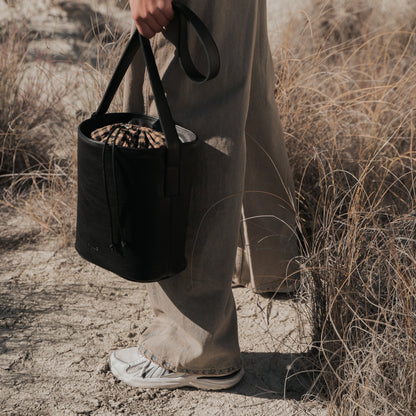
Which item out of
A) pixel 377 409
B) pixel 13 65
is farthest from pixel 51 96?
pixel 377 409

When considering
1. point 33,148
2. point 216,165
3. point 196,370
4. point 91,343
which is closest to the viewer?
point 216,165

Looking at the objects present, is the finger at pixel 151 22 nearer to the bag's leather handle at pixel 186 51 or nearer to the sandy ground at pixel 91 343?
the bag's leather handle at pixel 186 51

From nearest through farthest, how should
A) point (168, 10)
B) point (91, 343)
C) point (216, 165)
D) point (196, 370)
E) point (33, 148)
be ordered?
point (168, 10) → point (216, 165) → point (196, 370) → point (91, 343) → point (33, 148)

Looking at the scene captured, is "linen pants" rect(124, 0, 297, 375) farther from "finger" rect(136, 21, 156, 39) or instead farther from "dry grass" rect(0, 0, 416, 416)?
"dry grass" rect(0, 0, 416, 416)

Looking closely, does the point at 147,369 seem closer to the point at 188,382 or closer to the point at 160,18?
the point at 188,382

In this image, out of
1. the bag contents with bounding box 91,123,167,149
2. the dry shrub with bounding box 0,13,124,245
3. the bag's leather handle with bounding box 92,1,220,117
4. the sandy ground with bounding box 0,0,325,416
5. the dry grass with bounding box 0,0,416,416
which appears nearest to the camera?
the bag's leather handle with bounding box 92,1,220,117

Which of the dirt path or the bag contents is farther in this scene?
the dirt path

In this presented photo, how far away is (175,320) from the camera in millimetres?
1789

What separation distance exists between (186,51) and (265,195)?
667mm

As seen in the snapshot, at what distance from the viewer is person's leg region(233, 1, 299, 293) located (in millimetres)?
1856

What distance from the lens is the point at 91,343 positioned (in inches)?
79.0

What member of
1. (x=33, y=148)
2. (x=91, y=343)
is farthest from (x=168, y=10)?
(x=33, y=148)

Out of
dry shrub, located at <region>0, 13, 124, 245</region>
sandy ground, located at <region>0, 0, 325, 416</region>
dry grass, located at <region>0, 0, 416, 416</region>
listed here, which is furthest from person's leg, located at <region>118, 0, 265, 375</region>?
dry shrub, located at <region>0, 13, 124, 245</region>

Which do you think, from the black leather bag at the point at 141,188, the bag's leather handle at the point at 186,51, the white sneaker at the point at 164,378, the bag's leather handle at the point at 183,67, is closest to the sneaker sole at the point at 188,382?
the white sneaker at the point at 164,378
